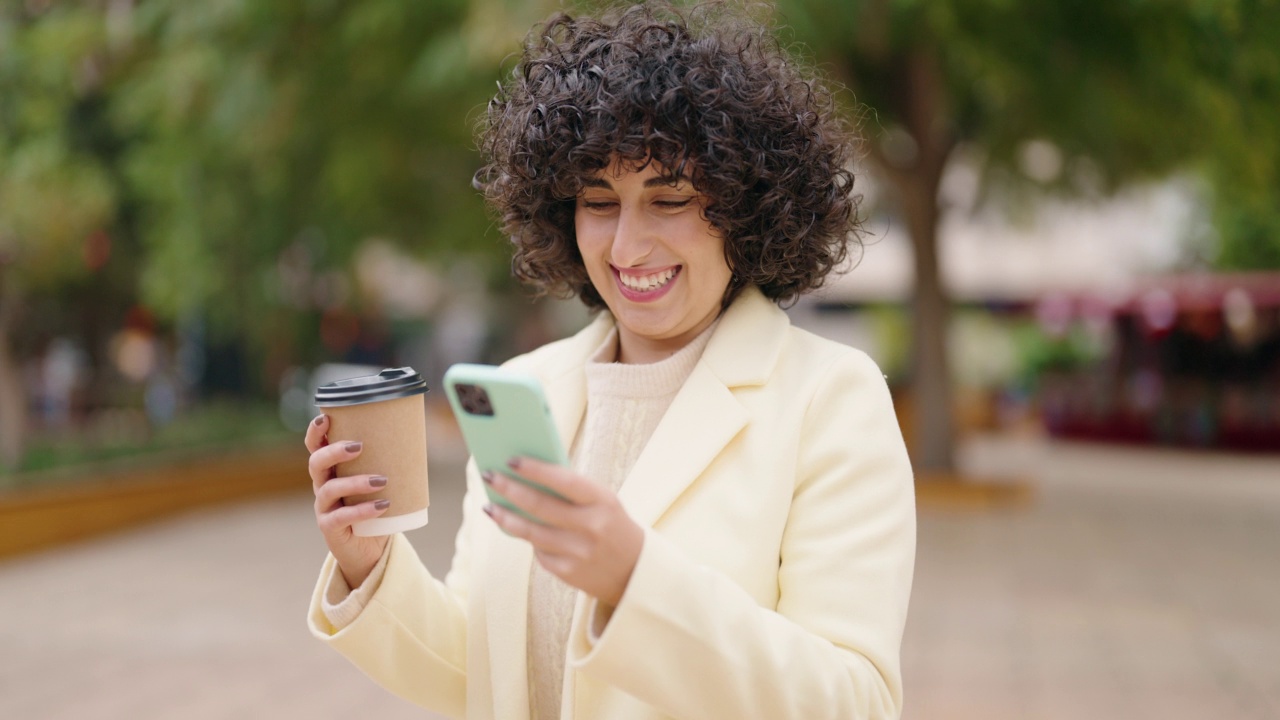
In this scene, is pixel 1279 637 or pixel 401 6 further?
pixel 401 6

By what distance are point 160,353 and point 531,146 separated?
52.7 feet

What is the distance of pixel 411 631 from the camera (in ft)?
5.77

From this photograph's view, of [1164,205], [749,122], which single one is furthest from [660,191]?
[1164,205]

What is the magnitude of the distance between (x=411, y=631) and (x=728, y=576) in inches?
21.2

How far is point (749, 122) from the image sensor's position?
164cm

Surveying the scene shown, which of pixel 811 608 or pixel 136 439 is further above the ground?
pixel 811 608

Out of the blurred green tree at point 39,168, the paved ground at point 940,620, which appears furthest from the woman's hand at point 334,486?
the blurred green tree at point 39,168

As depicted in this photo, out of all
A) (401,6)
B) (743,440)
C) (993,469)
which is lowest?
(993,469)

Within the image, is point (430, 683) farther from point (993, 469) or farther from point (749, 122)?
point (993, 469)

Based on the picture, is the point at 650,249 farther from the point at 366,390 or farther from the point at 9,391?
the point at 9,391

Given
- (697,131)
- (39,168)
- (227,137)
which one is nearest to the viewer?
(697,131)

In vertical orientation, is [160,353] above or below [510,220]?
below

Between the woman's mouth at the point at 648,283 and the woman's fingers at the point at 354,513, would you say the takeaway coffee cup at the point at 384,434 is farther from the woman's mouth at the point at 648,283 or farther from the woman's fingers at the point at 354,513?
the woman's mouth at the point at 648,283

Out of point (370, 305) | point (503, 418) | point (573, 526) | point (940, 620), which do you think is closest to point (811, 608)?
point (573, 526)
